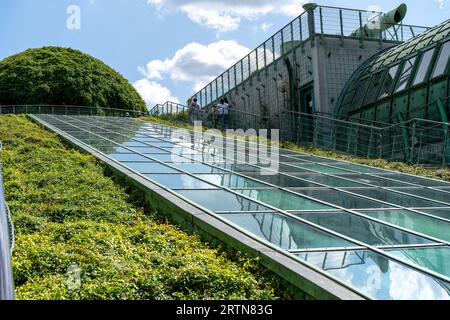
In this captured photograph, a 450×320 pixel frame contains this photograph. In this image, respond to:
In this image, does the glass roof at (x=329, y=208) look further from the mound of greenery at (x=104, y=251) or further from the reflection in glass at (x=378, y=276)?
the mound of greenery at (x=104, y=251)

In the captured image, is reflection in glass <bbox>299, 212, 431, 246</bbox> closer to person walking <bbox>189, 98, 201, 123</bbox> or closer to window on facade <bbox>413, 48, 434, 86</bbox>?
window on facade <bbox>413, 48, 434, 86</bbox>

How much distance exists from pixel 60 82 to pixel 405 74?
22.3 meters

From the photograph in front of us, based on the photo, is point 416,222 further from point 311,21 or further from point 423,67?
point 311,21

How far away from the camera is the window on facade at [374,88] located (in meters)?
20.6

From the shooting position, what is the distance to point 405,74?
63.4 feet

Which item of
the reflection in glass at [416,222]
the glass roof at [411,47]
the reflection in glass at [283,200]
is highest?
the glass roof at [411,47]

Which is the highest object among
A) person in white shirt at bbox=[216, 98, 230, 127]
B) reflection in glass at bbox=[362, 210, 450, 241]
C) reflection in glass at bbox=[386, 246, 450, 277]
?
person in white shirt at bbox=[216, 98, 230, 127]

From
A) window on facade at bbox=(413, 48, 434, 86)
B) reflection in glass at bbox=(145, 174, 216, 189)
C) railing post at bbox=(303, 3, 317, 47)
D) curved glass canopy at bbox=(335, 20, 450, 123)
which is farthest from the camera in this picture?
railing post at bbox=(303, 3, 317, 47)

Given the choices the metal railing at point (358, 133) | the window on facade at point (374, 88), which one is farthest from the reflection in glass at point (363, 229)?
the window on facade at point (374, 88)

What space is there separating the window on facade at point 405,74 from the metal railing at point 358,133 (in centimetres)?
147

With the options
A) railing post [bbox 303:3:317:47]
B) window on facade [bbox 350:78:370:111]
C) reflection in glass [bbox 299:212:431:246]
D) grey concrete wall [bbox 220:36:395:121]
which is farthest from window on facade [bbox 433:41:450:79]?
reflection in glass [bbox 299:212:431:246]

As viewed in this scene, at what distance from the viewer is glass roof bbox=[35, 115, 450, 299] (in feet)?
18.1

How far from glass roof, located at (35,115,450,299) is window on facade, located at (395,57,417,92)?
19.4ft
